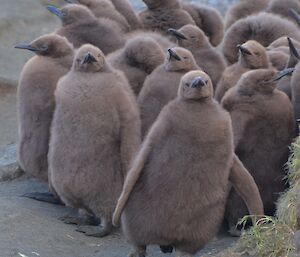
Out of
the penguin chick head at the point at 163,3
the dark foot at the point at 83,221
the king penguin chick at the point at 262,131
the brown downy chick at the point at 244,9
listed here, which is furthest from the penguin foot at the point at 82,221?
the brown downy chick at the point at 244,9

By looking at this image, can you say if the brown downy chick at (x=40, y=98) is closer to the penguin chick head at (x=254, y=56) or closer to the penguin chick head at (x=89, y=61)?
the penguin chick head at (x=89, y=61)

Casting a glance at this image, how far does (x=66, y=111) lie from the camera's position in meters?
5.86

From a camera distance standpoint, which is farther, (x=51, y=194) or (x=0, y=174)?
(x=0, y=174)

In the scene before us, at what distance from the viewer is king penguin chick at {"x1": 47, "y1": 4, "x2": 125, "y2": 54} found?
23.8ft

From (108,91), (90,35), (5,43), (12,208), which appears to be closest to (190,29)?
(90,35)

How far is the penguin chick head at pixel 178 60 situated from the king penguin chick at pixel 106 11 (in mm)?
1699

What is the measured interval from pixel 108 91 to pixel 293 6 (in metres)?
3.16

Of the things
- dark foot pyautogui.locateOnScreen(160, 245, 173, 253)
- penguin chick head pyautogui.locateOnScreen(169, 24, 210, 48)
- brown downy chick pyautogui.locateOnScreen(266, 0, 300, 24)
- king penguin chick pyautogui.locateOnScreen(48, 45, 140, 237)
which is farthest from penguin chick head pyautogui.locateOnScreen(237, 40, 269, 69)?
brown downy chick pyautogui.locateOnScreen(266, 0, 300, 24)

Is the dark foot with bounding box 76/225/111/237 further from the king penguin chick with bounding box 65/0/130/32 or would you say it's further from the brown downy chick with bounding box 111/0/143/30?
the brown downy chick with bounding box 111/0/143/30

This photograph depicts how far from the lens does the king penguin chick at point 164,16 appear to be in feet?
26.9

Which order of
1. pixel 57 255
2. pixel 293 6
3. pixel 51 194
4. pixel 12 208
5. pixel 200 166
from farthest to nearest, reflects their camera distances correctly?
pixel 293 6 < pixel 51 194 < pixel 12 208 < pixel 57 255 < pixel 200 166

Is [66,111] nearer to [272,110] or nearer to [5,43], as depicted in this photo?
[272,110]

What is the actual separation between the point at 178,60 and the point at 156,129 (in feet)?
3.34

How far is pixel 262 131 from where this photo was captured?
19.1 ft
